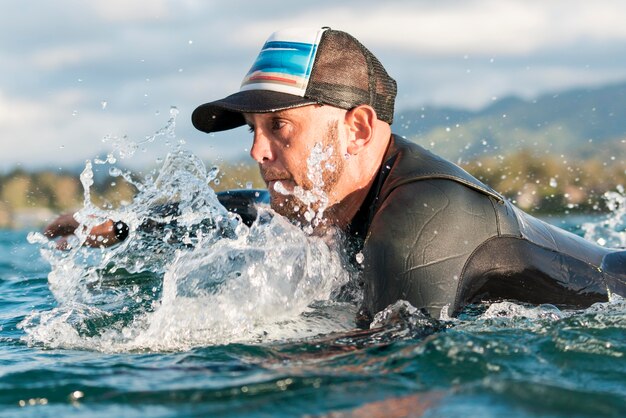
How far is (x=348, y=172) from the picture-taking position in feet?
14.2

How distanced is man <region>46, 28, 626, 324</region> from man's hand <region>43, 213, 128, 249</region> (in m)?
1.42

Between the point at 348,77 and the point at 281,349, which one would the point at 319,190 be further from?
the point at 281,349

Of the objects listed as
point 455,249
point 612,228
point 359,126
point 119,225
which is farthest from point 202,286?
point 612,228

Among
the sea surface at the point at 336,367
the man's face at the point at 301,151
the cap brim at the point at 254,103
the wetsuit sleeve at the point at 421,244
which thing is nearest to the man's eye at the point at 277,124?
the man's face at the point at 301,151

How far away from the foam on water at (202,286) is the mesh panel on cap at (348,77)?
654 mm

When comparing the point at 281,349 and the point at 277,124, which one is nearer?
the point at 281,349

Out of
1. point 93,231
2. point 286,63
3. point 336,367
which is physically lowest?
point 336,367

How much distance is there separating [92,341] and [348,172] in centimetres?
141

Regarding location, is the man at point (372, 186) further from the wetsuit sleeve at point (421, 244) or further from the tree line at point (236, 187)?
the tree line at point (236, 187)

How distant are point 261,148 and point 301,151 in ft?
0.64

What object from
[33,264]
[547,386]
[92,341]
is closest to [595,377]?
[547,386]

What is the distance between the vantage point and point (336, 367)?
3.40 metres

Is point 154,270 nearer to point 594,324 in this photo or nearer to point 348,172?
point 348,172

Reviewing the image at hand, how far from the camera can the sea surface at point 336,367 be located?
3.05 meters
